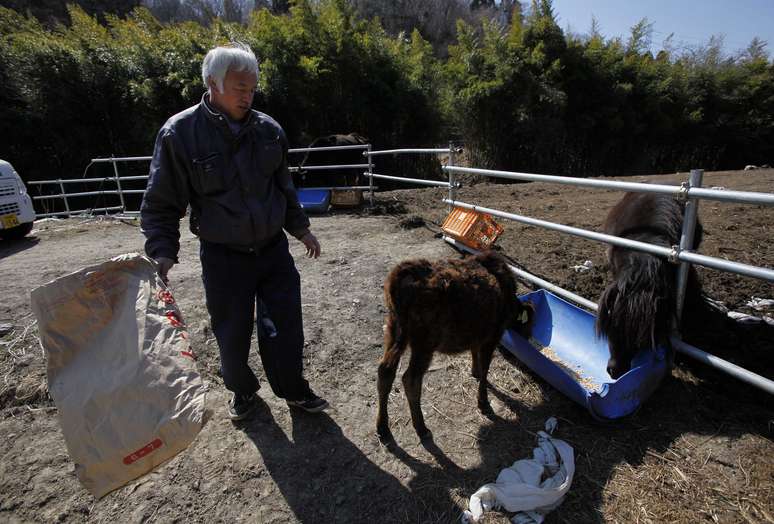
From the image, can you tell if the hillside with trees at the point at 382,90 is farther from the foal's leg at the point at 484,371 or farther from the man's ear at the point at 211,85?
the foal's leg at the point at 484,371

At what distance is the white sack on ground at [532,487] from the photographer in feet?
5.73

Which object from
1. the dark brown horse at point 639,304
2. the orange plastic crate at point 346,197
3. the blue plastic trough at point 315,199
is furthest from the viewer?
the orange plastic crate at point 346,197

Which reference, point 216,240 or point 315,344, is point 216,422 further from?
point 216,240

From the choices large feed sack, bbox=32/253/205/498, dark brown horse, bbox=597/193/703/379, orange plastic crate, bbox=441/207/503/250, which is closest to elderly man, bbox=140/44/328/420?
large feed sack, bbox=32/253/205/498

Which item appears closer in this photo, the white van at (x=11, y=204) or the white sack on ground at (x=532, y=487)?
the white sack on ground at (x=532, y=487)

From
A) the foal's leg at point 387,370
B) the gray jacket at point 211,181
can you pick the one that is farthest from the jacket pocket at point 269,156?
the foal's leg at point 387,370

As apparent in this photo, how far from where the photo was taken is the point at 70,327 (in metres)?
1.51

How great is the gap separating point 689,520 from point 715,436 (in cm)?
60

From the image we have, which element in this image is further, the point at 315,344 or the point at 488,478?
the point at 315,344

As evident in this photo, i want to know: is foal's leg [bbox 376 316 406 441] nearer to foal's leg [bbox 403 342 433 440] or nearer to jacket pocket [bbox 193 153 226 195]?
foal's leg [bbox 403 342 433 440]

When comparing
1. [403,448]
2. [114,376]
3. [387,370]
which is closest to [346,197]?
[387,370]

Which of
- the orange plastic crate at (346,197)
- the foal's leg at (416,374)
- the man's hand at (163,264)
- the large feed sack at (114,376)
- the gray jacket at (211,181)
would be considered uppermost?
the gray jacket at (211,181)

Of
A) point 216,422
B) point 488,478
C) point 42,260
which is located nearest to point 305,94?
point 42,260

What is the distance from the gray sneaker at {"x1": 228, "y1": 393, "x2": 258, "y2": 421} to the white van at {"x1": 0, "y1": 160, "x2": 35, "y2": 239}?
6.84m
